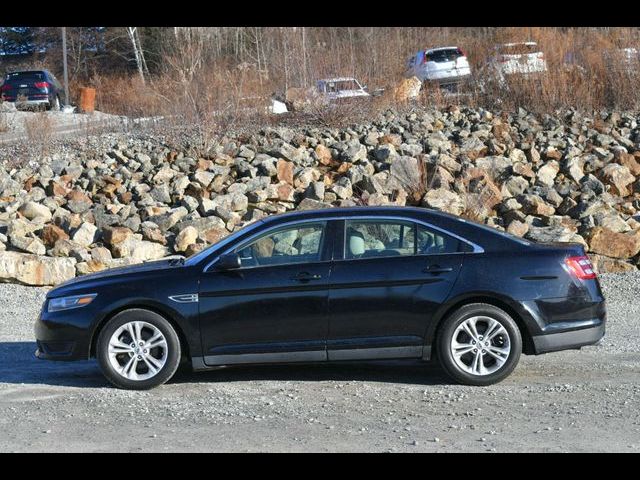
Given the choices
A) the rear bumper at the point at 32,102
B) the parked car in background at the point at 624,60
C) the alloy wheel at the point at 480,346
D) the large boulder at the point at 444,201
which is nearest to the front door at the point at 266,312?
the alloy wheel at the point at 480,346

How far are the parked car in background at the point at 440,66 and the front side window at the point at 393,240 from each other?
1947cm

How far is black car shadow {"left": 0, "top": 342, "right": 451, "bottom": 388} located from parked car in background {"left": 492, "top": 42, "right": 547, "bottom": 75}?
58.8 ft

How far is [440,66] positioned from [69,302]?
22.4 metres

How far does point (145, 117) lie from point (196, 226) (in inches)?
398

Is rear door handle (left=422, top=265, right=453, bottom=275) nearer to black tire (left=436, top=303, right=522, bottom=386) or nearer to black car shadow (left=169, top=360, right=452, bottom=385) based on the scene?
black tire (left=436, top=303, right=522, bottom=386)

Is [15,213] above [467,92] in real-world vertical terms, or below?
below

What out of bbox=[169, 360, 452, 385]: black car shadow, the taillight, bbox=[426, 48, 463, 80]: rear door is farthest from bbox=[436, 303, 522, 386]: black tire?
bbox=[426, 48, 463, 80]: rear door

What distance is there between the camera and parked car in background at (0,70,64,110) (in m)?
37.5

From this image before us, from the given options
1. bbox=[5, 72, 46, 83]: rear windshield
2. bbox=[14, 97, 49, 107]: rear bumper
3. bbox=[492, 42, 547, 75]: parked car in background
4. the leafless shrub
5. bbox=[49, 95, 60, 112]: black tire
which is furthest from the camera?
bbox=[5, 72, 46, 83]: rear windshield

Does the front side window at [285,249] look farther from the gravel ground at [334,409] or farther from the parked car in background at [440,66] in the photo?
the parked car in background at [440,66]

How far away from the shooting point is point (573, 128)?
2316cm

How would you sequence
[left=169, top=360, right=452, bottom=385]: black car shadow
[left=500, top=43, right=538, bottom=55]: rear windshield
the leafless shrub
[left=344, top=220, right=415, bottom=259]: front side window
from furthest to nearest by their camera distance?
1. [left=500, top=43, right=538, bottom=55]: rear windshield
2. the leafless shrub
3. [left=169, top=360, right=452, bottom=385]: black car shadow
4. [left=344, top=220, right=415, bottom=259]: front side window

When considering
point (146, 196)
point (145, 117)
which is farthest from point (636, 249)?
point (145, 117)
